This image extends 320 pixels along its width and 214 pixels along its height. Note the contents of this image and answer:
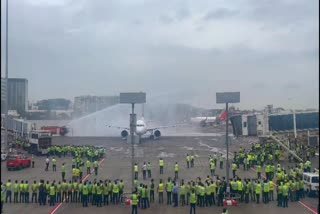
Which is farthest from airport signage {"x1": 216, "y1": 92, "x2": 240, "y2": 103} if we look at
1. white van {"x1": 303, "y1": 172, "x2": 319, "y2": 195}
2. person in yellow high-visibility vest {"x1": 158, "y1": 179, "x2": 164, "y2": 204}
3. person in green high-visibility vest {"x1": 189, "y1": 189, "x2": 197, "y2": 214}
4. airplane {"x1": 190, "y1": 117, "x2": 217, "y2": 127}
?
airplane {"x1": 190, "y1": 117, "x2": 217, "y2": 127}

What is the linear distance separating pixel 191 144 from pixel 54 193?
4242 centimetres

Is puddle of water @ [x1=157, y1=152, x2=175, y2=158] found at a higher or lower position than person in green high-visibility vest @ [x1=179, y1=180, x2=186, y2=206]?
higher

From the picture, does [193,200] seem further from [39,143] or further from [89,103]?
[89,103]

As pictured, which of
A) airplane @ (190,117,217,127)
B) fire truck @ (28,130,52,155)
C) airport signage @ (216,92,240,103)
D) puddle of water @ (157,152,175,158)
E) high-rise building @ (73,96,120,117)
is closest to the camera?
airport signage @ (216,92,240,103)

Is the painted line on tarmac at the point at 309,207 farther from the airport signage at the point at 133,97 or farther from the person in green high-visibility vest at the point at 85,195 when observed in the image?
the person in green high-visibility vest at the point at 85,195

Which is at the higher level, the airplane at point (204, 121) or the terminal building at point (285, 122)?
the airplane at point (204, 121)

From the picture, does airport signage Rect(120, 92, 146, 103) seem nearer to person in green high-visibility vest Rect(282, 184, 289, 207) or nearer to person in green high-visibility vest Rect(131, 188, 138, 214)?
person in green high-visibility vest Rect(131, 188, 138, 214)

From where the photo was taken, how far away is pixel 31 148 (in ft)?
172

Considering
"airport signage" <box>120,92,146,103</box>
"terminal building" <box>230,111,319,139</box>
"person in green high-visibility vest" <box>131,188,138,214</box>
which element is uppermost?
"airport signage" <box>120,92,146,103</box>

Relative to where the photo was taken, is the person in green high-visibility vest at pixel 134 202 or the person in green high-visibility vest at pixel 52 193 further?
the person in green high-visibility vest at pixel 52 193

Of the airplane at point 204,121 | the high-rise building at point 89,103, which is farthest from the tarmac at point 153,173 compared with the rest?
the high-rise building at point 89,103

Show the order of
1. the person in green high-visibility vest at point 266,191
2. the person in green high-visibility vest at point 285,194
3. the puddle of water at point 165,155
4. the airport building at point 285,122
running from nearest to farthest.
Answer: the person in green high-visibility vest at point 285,194, the person in green high-visibility vest at point 266,191, the puddle of water at point 165,155, the airport building at point 285,122

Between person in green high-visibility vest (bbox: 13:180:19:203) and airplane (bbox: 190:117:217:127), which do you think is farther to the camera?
airplane (bbox: 190:117:217:127)

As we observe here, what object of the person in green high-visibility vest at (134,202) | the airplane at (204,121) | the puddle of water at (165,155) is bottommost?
the person in green high-visibility vest at (134,202)
